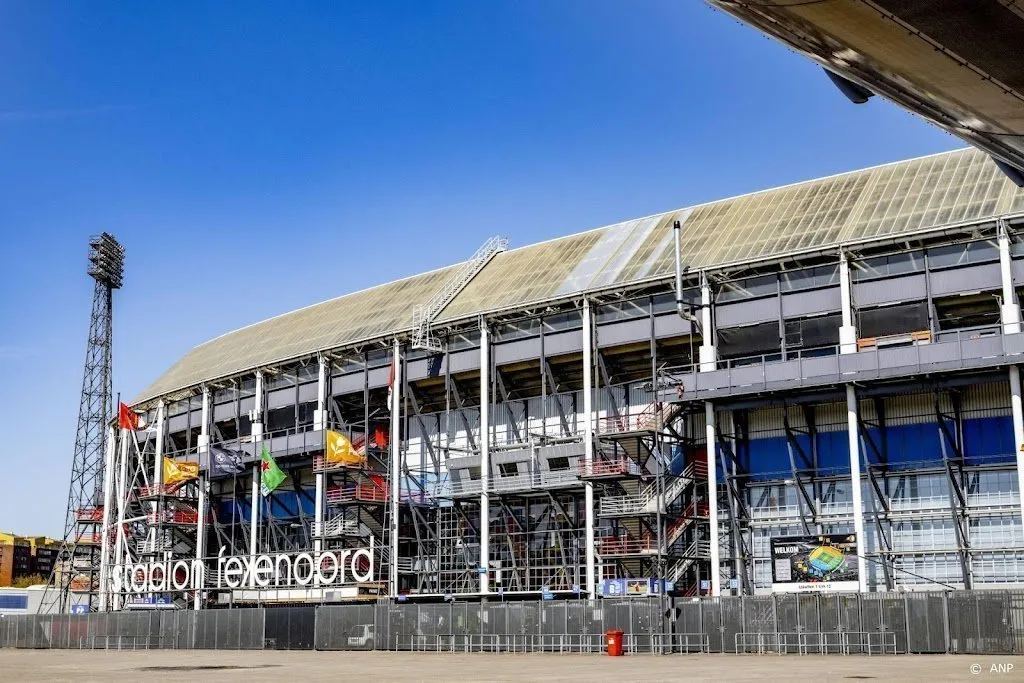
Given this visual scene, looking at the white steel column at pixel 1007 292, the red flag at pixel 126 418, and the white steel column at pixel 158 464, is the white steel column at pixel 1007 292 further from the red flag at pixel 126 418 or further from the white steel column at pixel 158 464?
the red flag at pixel 126 418

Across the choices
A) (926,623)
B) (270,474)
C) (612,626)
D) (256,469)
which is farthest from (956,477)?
(256,469)

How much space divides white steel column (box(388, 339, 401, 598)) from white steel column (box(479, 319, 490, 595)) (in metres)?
6.02

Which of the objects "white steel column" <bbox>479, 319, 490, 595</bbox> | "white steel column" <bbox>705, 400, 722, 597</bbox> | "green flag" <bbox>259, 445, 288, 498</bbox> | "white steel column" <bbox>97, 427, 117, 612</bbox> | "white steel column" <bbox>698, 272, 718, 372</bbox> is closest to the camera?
"white steel column" <bbox>705, 400, 722, 597</bbox>

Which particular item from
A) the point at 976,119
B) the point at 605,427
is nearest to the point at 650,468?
the point at 605,427

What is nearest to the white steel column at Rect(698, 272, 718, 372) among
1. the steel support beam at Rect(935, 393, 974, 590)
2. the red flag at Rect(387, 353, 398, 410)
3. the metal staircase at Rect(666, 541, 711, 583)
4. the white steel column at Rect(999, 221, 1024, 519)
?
the metal staircase at Rect(666, 541, 711, 583)

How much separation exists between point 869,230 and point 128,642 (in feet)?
159

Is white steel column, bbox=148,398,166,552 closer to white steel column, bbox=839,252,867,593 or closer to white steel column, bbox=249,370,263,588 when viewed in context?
white steel column, bbox=249,370,263,588

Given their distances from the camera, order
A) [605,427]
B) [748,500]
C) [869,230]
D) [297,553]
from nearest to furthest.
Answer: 1. [869,230]
2. [748,500]
3. [605,427]
4. [297,553]

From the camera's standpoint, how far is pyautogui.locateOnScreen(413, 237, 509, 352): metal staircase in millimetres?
71312

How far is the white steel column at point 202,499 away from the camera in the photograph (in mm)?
81438

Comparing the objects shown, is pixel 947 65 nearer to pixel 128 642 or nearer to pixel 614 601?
pixel 614 601

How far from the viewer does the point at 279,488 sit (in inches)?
3270

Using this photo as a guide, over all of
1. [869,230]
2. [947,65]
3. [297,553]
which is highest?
[869,230]

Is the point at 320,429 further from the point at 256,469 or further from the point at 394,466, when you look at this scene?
the point at 256,469
